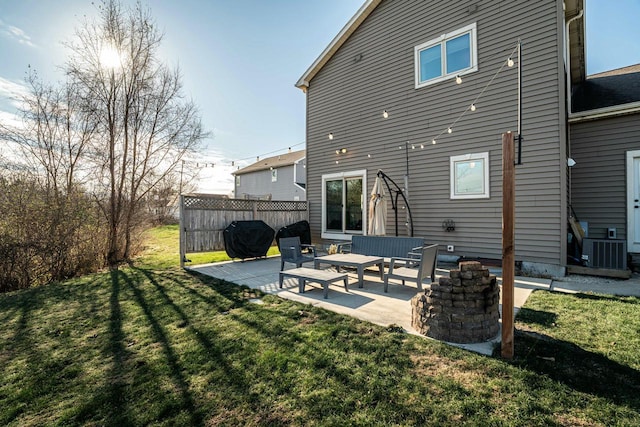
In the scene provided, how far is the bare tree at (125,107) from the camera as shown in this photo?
8000 millimetres

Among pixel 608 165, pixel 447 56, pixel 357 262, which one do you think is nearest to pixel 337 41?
pixel 447 56

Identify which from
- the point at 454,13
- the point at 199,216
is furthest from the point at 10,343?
the point at 454,13

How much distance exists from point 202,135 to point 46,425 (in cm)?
908

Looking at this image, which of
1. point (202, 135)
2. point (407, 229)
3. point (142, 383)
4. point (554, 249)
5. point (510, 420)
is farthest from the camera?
point (202, 135)

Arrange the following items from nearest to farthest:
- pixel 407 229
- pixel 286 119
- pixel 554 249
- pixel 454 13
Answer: pixel 554 249 → pixel 454 13 → pixel 407 229 → pixel 286 119

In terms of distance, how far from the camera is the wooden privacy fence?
7.41m

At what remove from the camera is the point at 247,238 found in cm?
802

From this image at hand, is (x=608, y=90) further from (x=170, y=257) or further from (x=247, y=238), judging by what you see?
(x=170, y=257)

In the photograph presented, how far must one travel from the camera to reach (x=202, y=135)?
984 cm

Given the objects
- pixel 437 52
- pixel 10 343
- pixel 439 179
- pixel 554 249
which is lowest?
pixel 10 343

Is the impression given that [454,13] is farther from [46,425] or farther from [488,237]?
[46,425]

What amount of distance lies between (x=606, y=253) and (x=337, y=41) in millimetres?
8370

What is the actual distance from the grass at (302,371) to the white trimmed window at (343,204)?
4995mm

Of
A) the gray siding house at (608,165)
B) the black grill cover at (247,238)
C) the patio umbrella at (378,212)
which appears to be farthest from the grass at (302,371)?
the black grill cover at (247,238)
